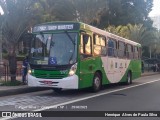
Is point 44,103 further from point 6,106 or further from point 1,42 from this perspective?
point 1,42

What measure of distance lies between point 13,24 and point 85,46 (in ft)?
17.4

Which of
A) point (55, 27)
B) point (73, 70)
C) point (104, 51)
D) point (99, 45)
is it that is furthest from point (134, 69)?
point (73, 70)

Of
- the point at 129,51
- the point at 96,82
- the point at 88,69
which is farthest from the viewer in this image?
the point at 129,51

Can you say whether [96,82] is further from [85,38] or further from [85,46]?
[85,38]

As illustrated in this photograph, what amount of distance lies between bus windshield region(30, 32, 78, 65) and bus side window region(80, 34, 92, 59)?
443 millimetres

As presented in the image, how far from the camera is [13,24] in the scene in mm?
19906

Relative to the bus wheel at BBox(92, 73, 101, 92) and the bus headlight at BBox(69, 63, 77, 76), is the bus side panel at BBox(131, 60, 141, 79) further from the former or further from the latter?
the bus headlight at BBox(69, 63, 77, 76)

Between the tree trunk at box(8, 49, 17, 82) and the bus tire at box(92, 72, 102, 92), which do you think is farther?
the tree trunk at box(8, 49, 17, 82)

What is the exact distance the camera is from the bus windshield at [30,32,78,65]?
51.3 feet

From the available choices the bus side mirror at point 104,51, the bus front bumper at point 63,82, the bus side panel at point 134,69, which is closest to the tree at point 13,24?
the bus front bumper at point 63,82

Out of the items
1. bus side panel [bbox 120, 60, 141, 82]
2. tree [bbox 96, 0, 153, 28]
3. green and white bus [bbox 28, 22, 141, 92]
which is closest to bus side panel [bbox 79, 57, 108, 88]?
green and white bus [bbox 28, 22, 141, 92]

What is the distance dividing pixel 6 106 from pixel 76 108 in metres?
2.35

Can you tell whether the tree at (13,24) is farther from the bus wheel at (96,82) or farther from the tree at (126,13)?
the tree at (126,13)

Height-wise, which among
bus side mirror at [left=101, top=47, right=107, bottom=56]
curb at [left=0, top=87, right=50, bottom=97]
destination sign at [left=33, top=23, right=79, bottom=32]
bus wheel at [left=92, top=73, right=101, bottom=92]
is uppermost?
destination sign at [left=33, top=23, right=79, bottom=32]
